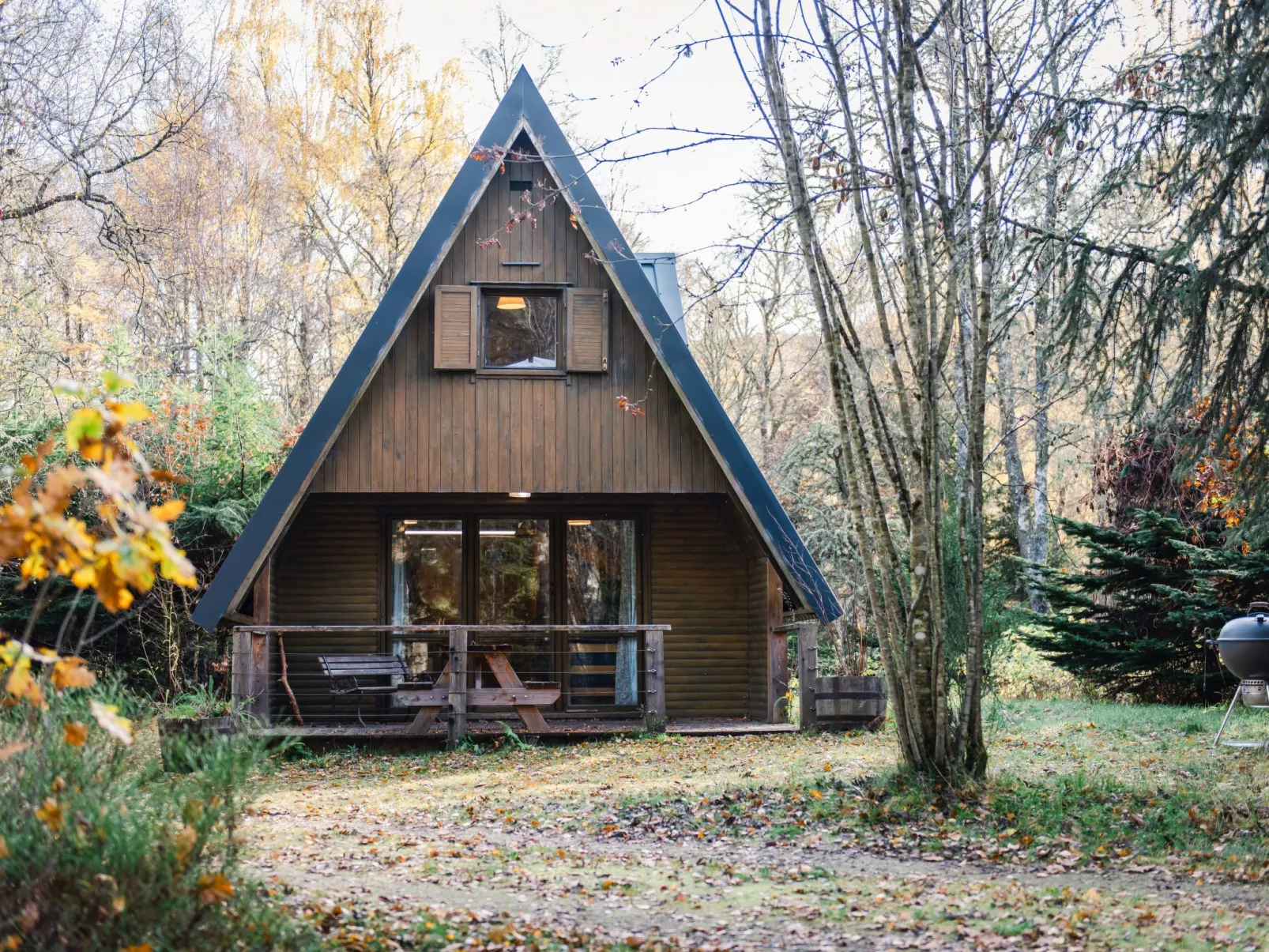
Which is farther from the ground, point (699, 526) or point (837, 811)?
point (699, 526)

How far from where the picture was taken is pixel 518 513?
1361 cm

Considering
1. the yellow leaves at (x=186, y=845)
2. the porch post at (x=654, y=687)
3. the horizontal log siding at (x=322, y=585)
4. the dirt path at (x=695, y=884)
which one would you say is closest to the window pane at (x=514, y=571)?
the horizontal log siding at (x=322, y=585)

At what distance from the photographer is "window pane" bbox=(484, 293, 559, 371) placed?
12469 millimetres

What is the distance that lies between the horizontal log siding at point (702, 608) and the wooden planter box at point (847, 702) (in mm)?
1629

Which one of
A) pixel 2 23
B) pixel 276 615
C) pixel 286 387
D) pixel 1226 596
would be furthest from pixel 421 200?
pixel 1226 596

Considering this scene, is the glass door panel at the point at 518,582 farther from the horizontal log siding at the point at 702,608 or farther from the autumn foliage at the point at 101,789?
the autumn foliage at the point at 101,789

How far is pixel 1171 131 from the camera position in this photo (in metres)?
8.20

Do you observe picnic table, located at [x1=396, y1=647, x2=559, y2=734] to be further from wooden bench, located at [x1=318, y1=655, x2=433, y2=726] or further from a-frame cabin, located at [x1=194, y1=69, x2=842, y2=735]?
wooden bench, located at [x1=318, y1=655, x2=433, y2=726]

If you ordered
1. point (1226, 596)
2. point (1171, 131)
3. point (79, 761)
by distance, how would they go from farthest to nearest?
1. point (1226, 596)
2. point (1171, 131)
3. point (79, 761)

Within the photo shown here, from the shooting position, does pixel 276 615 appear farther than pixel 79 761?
Yes

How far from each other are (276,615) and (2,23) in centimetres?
700

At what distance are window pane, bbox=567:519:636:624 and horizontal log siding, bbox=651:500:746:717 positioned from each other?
299 mm

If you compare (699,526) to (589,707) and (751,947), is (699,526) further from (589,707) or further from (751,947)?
(751,947)

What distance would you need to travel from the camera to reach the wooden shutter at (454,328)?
39.8 ft
